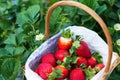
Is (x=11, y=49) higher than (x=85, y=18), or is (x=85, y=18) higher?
(x=85, y=18)

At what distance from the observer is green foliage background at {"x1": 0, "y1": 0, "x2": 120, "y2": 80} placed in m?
1.53

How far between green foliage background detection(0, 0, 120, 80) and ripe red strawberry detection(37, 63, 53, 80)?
96 millimetres

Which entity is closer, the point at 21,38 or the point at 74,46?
the point at 74,46

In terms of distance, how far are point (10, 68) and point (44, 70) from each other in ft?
0.49

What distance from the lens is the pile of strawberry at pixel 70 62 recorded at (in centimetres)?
135

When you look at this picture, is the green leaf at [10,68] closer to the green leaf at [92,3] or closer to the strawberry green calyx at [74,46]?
the strawberry green calyx at [74,46]

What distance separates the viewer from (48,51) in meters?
1.50

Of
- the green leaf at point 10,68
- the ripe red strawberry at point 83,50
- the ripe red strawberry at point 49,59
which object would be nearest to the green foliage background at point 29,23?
the green leaf at point 10,68

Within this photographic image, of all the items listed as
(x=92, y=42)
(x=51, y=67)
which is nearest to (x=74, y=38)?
(x=92, y=42)

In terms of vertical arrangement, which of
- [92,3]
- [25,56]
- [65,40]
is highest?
[92,3]

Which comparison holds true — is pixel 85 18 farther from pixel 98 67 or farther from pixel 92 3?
pixel 98 67

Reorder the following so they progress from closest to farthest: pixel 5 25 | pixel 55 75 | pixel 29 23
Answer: pixel 55 75 < pixel 29 23 < pixel 5 25

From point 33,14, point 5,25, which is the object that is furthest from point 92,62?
point 5,25

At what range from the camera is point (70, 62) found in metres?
1.40
